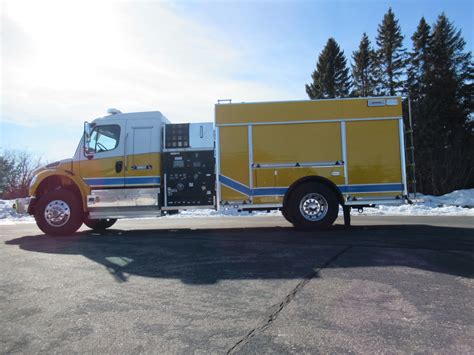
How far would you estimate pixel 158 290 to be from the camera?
4820 millimetres

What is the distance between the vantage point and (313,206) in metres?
9.88

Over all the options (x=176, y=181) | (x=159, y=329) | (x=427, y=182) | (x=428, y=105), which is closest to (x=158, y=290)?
(x=159, y=329)

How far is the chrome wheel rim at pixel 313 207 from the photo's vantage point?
9.83 meters

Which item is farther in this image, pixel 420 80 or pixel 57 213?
pixel 420 80

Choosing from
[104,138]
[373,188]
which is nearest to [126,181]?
[104,138]

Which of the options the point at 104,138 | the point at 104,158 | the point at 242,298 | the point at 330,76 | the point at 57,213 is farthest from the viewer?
the point at 330,76

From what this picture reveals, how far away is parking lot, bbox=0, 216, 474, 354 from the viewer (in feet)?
10.9

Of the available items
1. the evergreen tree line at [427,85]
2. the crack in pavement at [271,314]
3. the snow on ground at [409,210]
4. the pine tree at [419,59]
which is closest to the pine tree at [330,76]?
the evergreen tree line at [427,85]

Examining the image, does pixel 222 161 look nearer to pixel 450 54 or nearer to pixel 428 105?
pixel 428 105

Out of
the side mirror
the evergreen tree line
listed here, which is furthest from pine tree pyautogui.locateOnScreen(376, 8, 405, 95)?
the side mirror

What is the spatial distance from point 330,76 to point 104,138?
35.5 meters

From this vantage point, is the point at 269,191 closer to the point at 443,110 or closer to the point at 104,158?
the point at 104,158

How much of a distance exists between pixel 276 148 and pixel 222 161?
1.40 meters

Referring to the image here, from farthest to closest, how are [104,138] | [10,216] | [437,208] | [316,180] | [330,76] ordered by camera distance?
1. [330,76]
2. [10,216]
3. [437,208]
4. [104,138]
5. [316,180]
